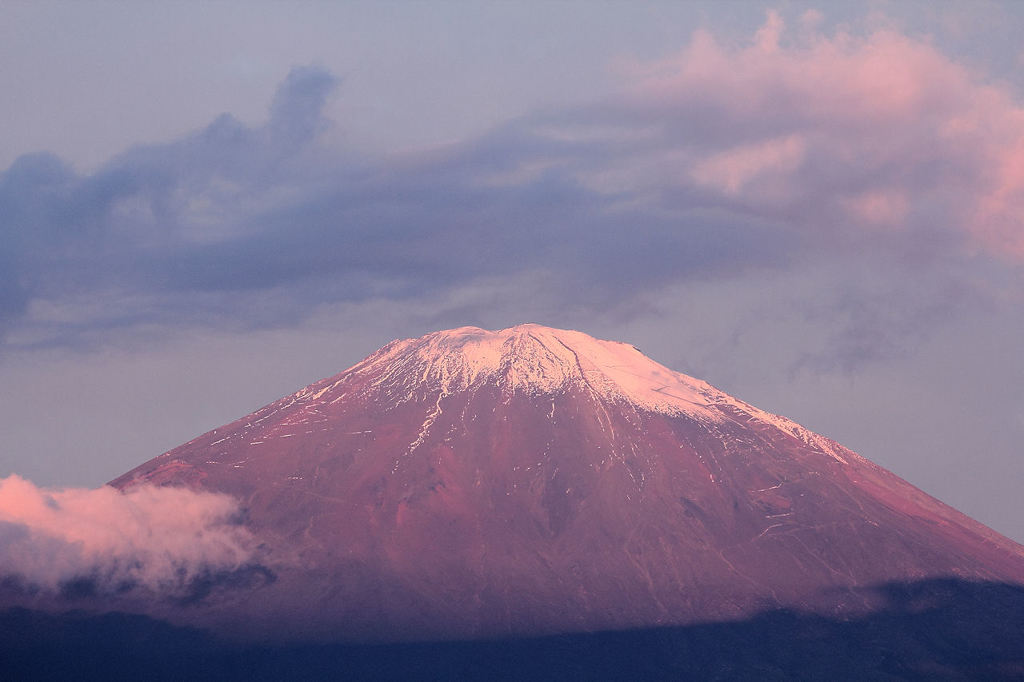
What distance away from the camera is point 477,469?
615ft

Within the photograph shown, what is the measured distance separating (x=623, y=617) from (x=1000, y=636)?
142 ft

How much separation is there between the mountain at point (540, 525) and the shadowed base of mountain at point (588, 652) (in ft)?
8.35

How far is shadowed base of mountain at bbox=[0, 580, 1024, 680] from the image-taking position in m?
156

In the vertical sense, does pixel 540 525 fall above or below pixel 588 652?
above

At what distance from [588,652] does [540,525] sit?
23.0 m

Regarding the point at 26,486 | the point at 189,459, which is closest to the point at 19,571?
the point at 26,486

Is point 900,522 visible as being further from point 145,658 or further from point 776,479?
point 145,658

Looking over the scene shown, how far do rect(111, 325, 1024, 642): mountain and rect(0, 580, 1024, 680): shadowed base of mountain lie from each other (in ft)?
8.35

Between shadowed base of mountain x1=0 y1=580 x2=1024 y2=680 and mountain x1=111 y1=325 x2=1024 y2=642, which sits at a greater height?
mountain x1=111 y1=325 x2=1024 y2=642

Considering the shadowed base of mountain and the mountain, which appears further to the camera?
the mountain

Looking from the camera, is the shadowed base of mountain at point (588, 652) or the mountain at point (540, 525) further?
the mountain at point (540, 525)

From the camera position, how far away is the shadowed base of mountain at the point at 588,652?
511 feet

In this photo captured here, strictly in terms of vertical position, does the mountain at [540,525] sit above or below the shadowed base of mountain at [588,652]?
above

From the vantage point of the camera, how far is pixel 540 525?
17938 centimetres
